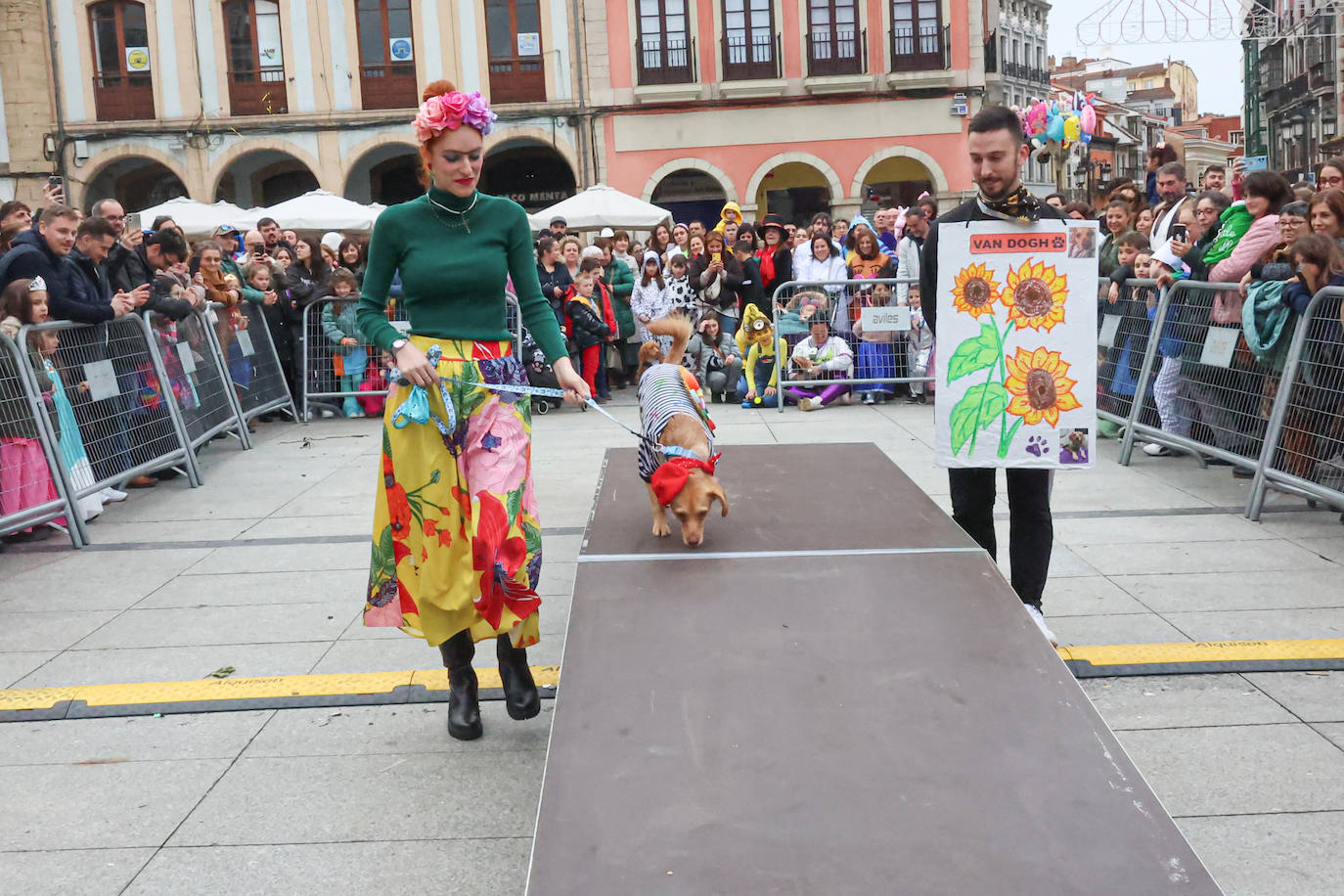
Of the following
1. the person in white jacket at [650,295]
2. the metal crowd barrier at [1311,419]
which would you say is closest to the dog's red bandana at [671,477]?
the metal crowd barrier at [1311,419]

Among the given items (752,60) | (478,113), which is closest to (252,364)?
(478,113)

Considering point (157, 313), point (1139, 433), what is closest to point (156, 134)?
point (157, 313)

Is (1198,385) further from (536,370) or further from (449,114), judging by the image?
(536,370)

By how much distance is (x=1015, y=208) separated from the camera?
404 cm

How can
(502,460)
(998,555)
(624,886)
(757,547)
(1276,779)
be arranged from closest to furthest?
1. (624,886)
2. (1276,779)
3. (502,460)
4. (757,547)
5. (998,555)

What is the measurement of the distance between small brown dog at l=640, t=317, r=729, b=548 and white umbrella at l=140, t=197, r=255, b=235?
46.1ft

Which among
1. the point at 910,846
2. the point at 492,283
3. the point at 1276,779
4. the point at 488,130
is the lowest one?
the point at 1276,779

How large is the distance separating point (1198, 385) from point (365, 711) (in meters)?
5.85

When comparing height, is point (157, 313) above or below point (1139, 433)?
above

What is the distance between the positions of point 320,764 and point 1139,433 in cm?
641

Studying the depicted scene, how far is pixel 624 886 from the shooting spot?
2230 mm

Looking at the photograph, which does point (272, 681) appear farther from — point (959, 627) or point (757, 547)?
point (959, 627)

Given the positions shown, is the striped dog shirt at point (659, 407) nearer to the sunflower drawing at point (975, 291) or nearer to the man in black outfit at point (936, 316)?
the man in black outfit at point (936, 316)

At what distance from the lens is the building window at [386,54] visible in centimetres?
2762
